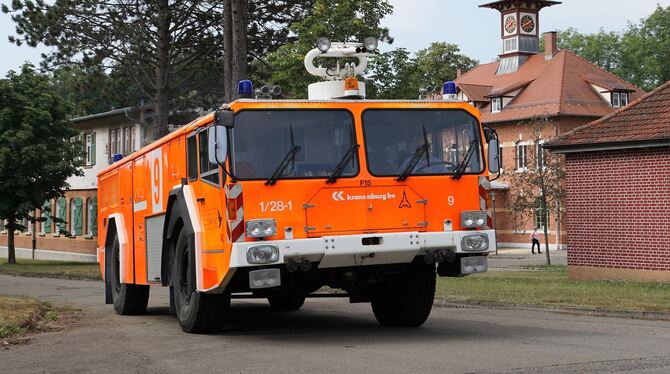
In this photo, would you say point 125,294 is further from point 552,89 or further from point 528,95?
point 528,95

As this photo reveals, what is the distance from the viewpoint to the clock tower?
7269 cm

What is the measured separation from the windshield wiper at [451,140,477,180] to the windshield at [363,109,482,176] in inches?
0.6

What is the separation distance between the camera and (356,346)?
11.8m

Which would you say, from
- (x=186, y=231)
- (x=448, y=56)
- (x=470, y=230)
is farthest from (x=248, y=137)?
(x=448, y=56)

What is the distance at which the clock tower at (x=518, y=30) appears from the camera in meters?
72.7

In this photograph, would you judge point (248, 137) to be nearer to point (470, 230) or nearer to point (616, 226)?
point (470, 230)

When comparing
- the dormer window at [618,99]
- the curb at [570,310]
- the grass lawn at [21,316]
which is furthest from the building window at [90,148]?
the curb at [570,310]

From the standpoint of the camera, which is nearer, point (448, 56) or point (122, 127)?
point (122, 127)

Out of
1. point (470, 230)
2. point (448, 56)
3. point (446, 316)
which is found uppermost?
point (448, 56)

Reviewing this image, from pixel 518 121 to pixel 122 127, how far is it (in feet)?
75.0

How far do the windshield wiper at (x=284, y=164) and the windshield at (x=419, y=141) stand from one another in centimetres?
87

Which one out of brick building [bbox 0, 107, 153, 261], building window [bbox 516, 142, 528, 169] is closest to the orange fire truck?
brick building [bbox 0, 107, 153, 261]

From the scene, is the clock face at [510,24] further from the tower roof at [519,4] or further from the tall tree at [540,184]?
the tall tree at [540,184]

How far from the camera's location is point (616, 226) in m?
24.4
